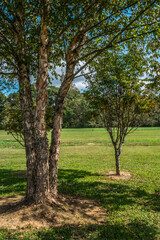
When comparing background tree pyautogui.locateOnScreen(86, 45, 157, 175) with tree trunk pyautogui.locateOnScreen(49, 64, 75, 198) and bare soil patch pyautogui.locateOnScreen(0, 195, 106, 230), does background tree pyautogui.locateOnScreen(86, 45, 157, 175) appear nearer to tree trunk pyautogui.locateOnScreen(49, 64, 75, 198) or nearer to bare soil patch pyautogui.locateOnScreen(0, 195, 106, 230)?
tree trunk pyautogui.locateOnScreen(49, 64, 75, 198)

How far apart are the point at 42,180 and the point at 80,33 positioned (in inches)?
189

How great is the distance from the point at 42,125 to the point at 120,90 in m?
5.26

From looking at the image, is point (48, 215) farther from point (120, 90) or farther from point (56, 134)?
point (120, 90)

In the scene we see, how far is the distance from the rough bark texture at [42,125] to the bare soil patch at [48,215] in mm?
408

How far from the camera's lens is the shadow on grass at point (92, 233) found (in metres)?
4.21

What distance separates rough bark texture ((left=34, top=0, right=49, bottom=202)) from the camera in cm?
536

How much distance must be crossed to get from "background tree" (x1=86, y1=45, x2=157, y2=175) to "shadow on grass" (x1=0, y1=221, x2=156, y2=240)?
5.14 meters

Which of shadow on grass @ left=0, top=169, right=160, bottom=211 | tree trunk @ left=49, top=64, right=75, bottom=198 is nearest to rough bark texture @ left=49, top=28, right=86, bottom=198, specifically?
tree trunk @ left=49, top=64, right=75, bottom=198

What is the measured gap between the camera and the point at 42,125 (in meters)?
5.46

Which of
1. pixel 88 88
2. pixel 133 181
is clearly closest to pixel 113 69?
pixel 88 88

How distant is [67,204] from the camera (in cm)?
591

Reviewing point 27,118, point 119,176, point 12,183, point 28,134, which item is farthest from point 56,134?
point 119,176

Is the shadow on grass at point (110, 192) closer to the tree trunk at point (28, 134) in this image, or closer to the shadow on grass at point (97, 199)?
the shadow on grass at point (97, 199)

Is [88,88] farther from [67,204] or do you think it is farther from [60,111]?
[67,204]
